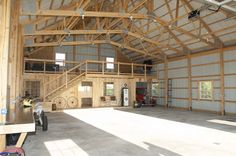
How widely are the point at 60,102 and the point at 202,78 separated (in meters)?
10.0

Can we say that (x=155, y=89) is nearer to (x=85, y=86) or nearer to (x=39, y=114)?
(x=85, y=86)

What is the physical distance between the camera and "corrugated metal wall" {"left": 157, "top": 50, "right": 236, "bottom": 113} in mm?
10906

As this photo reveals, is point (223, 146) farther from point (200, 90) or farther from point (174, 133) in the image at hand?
point (200, 90)

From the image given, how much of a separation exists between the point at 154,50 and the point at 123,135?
11101 mm

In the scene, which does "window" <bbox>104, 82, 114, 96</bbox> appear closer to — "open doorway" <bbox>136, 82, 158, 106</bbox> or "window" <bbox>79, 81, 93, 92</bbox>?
"window" <bbox>79, 81, 93, 92</bbox>

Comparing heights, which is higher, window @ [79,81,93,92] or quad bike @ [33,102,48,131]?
window @ [79,81,93,92]

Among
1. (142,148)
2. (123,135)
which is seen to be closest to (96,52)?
(123,135)

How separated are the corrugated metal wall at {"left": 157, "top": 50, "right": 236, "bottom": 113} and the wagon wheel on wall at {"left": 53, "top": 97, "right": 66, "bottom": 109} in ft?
26.9

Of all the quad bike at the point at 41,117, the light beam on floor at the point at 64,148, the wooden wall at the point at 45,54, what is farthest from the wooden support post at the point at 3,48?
the wooden wall at the point at 45,54

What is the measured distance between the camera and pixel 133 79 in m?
15.6

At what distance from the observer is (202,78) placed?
1266 centimetres

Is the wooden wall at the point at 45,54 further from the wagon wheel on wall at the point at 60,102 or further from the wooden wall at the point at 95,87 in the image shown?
the wagon wheel on wall at the point at 60,102

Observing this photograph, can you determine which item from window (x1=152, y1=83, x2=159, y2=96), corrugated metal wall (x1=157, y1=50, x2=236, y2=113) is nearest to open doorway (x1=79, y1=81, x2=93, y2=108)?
window (x1=152, y1=83, x2=159, y2=96)

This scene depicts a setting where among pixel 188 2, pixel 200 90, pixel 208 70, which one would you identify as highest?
pixel 188 2
